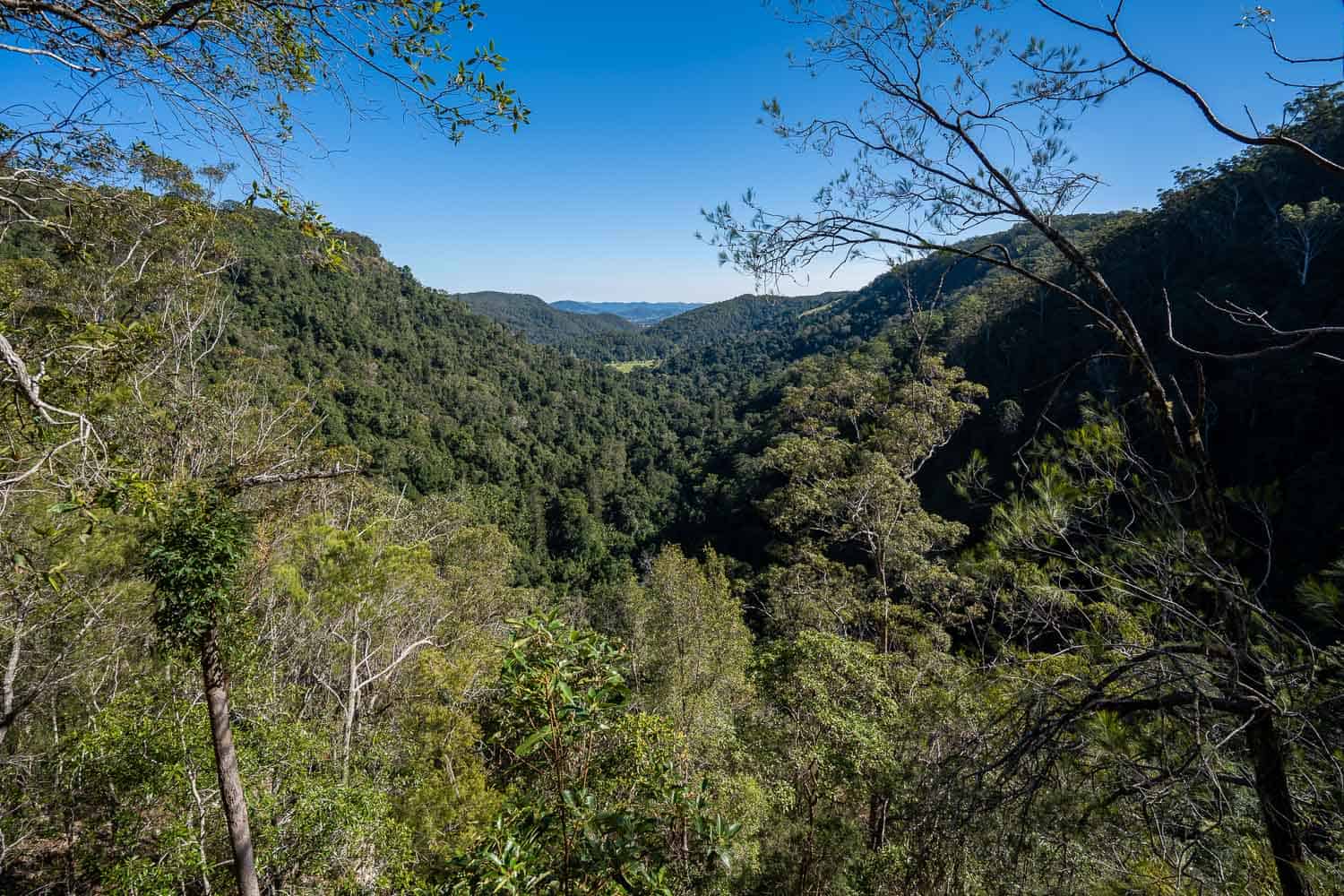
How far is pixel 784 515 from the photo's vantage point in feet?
32.4

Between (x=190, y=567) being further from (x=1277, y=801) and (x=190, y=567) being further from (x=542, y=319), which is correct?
(x=542, y=319)

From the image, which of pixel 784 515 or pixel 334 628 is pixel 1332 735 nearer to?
pixel 784 515

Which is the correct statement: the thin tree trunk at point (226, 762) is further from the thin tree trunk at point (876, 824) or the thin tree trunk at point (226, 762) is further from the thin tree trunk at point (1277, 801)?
the thin tree trunk at point (1277, 801)

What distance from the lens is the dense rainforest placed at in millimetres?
1959

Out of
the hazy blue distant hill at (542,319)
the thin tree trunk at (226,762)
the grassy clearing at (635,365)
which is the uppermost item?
the hazy blue distant hill at (542,319)

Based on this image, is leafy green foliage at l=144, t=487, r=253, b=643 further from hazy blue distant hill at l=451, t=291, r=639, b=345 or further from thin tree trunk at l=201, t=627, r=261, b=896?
hazy blue distant hill at l=451, t=291, r=639, b=345

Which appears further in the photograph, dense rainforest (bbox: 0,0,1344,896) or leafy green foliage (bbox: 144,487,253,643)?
leafy green foliage (bbox: 144,487,253,643)

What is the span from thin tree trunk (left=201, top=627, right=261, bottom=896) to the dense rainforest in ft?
0.08

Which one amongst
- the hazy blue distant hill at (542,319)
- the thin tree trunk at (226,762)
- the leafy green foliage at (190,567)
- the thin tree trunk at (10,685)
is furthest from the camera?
the hazy blue distant hill at (542,319)

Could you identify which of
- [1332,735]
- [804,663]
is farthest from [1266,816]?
[804,663]

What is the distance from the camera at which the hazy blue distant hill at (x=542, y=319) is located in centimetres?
15400

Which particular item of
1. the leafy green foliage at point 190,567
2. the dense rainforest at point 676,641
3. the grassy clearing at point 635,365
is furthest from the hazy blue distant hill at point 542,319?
the leafy green foliage at point 190,567

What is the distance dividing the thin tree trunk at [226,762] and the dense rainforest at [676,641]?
2cm

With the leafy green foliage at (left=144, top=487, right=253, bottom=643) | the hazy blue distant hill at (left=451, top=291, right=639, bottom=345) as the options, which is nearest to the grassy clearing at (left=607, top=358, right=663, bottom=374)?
the hazy blue distant hill at (left=451, top=291, right=639, bottom=345)
